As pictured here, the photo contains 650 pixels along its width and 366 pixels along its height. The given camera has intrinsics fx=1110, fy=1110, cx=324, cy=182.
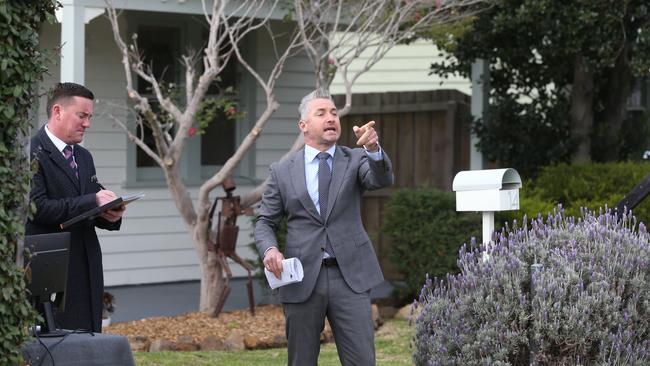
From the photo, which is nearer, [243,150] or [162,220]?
[243,150]

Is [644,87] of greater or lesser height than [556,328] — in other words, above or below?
above

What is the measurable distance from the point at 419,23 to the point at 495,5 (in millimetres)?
1545

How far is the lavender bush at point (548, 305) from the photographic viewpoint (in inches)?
212

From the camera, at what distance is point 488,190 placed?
21.2 feet

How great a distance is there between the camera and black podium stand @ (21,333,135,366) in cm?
457

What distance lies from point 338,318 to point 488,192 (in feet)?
4.58

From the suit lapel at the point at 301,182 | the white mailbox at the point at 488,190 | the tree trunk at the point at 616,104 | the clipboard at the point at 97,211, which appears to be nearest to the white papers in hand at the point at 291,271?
the suit lapel at the point at 301,182

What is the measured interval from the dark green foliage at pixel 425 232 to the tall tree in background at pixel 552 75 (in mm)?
1763

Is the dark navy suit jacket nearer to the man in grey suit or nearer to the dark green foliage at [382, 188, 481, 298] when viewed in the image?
the man in grey suit

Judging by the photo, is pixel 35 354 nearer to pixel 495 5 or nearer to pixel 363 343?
pixel 363 343

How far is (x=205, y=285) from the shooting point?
34.2ft

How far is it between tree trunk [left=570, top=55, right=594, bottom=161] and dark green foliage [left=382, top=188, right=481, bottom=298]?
215 centimetres

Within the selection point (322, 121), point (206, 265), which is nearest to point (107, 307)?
point (206, 265)

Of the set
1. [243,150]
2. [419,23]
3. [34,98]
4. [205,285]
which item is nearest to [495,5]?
[419,23]
